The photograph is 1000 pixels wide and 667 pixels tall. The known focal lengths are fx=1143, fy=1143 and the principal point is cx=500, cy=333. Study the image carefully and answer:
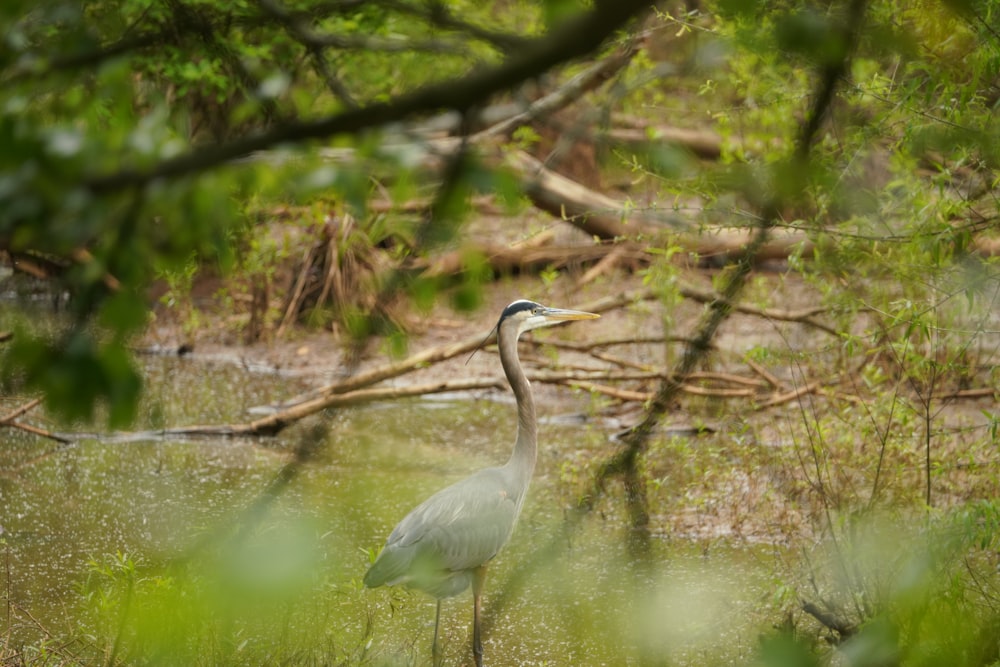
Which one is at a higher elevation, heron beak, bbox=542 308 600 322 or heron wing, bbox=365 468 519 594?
heron beak, bbox=542 308 600 322

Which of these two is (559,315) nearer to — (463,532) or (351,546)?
(463,532)

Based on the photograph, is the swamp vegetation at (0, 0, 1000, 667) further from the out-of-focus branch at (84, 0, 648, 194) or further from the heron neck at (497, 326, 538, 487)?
the heron neck at (497, 326, 538, 487)

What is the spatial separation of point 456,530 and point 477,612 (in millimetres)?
364

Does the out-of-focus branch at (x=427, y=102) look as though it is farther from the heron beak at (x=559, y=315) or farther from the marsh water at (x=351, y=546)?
the heron beak at (x=559, y=315)

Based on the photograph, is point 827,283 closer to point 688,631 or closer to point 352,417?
point 688,631

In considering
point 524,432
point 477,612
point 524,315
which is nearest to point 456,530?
point 477,612

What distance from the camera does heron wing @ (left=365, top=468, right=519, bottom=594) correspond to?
4.24 meters

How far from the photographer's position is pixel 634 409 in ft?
23.7

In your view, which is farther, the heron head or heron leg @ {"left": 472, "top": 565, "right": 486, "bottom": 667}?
the heron head

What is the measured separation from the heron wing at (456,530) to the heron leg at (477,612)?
0.22 ft

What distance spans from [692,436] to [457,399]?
6.49 feet

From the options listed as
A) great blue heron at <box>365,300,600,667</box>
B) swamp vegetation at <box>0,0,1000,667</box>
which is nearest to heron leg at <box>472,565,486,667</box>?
great blue heron at <box>365,300,600,667</box>

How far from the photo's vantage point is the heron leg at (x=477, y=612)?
424 centimetres

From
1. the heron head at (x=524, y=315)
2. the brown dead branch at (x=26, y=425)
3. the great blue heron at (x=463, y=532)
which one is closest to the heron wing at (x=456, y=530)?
the great blue heron at (x=463, y=532)
